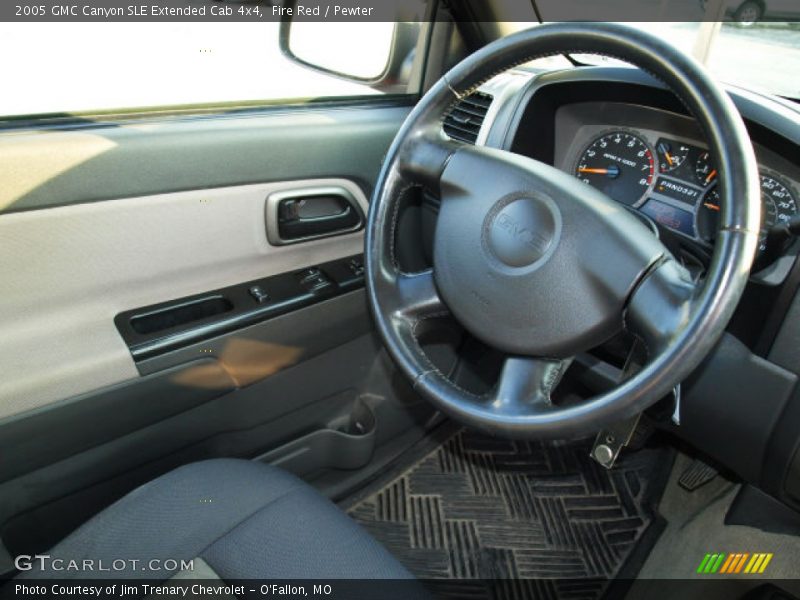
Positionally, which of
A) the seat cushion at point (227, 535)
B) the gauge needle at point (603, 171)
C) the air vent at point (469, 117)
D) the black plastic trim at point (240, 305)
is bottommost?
the seat cushion at point (227, 535)

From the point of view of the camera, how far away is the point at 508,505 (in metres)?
1.90

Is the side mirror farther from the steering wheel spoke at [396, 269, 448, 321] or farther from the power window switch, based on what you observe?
the steering wheel spoke at [396, 269, 448, 321]

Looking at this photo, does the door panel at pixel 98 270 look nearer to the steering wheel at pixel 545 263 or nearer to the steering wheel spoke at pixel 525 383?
the steering wheel at pixel 545 263

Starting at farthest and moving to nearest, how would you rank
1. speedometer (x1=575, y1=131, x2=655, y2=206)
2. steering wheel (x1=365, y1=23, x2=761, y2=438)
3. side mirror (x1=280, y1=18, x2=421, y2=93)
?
side mirror (x1=280, y1=18, x2=421, y2=93) → speedometer (x1=575, y1=131, x2=655, y2=206) → steering wheel (x1=365, y1=23, x2=761, y2=438)

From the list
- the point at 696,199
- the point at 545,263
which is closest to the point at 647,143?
the point at 696,199

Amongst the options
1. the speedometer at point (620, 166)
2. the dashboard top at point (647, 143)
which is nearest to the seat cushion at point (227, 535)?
the dashboard top at point (647, 143)

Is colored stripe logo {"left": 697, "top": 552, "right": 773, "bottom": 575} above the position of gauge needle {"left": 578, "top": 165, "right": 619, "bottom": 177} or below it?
below

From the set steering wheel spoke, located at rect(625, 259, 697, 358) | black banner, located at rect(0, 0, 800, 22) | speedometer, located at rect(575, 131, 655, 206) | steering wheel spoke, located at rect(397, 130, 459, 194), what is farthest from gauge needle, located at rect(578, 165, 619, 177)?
steering wheel spoke, located at rect(625, 259, 697, 358)

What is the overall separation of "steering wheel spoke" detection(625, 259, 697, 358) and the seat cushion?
500 mm

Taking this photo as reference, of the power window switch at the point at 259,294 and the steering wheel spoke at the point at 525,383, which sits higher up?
the steering wheel spoke at the point at 525,383

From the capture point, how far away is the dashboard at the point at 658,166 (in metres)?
1.10

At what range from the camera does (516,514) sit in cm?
188

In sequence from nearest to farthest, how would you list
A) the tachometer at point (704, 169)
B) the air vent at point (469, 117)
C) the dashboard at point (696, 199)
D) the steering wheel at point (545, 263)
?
the steering wheel at point (545, 263), the dashboard at point (696, 199), the tachometer at point (704, 169), the air vent at point (469, 117)

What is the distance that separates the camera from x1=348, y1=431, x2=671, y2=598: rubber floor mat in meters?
1.74
